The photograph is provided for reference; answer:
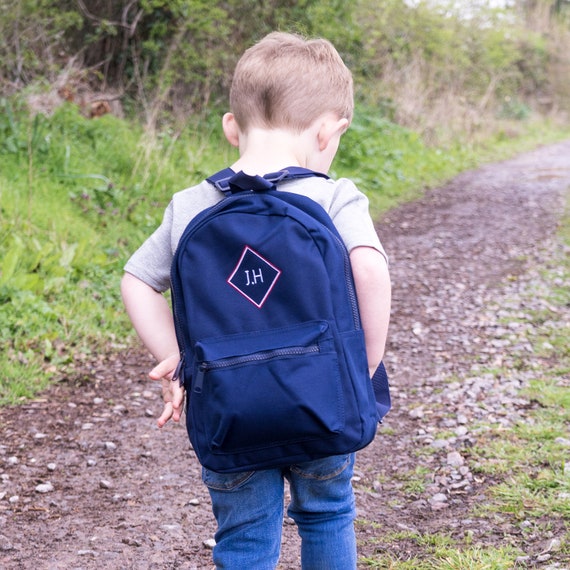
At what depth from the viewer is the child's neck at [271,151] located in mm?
2055

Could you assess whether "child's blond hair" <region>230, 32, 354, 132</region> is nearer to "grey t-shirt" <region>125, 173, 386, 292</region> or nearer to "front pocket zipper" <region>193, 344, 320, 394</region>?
"grey t-shirt" <region>125, 173, 386, 292</region>

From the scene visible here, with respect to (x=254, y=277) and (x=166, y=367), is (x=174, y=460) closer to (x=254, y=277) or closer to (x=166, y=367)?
(x=166, y=367)

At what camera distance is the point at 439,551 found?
2.88m

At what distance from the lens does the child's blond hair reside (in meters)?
2.04

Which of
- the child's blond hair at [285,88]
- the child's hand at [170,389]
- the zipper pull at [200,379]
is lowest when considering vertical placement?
the child's hand at [170,389]

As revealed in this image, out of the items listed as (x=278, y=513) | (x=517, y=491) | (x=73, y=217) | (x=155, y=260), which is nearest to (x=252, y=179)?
(x=155, y=260)

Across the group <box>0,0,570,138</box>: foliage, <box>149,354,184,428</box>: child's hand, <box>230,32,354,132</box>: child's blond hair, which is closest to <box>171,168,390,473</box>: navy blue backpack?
<box>149,354,184,428</box>: child's hand

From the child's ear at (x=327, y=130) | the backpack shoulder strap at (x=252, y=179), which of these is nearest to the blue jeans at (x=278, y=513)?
the backpack shoulder strap at (x=252, y=179)

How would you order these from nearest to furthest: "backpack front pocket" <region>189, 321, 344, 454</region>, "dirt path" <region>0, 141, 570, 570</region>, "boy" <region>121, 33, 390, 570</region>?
"backpack front pocket" <region>189, 321, 344, 454</region> < "boy" <region>121, 33, 390, 570</region> < "dirt path" <region>0, 141, 570, 570</region>

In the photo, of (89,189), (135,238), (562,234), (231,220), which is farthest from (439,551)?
(562,234)

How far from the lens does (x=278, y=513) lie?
2115 millimetres

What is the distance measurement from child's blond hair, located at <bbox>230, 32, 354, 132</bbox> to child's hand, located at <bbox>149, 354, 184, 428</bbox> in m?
0.67

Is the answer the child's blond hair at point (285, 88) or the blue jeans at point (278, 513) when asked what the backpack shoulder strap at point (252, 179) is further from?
the blue jeans at point (278, 513)

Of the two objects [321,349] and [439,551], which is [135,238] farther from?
[321,349]
